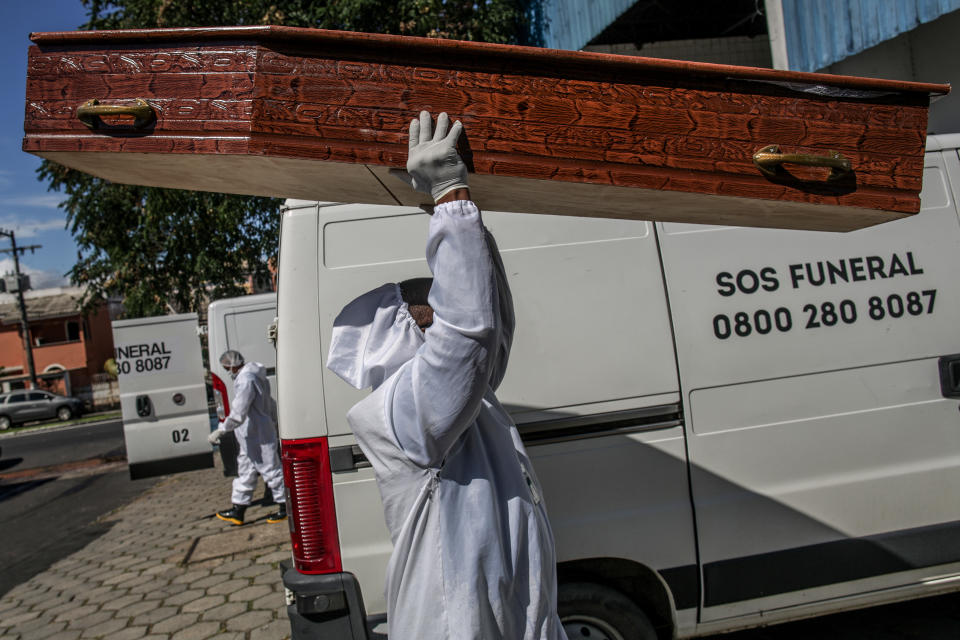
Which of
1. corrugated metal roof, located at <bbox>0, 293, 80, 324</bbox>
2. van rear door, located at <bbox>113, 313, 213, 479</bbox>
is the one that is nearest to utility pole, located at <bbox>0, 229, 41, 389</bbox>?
corrugated metal roof, located at <bbox>0, 293, 80, 324</bbox>

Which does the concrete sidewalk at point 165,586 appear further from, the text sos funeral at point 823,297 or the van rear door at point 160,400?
the text sos funeral at point 823,297

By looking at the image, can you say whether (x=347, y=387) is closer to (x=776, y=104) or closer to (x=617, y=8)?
(x=776, y=104)

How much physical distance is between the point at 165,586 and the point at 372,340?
15.8ft

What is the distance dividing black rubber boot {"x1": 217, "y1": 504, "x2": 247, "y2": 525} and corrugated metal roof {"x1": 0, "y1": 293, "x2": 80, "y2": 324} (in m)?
34.7

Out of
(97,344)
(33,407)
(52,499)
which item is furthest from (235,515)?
(97,344)

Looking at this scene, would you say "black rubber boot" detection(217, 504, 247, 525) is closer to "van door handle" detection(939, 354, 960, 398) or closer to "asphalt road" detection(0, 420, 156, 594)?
"asphalt road" detection(0, 420, 156, 594)

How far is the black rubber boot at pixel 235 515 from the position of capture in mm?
6930

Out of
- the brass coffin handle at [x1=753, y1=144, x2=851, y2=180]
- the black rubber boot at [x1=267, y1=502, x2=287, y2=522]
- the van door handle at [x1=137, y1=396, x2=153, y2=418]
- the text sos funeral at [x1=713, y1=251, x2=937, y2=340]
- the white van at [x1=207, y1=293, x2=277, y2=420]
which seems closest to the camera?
the brass coffin handle at [x1=753, y1=144, x2=851, y2=180]

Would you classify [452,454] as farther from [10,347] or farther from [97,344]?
[10,347]

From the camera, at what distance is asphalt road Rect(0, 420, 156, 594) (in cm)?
702

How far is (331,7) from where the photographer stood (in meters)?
7.57

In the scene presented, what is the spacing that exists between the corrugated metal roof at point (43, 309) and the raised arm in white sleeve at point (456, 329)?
40.9m

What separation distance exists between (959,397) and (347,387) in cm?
261

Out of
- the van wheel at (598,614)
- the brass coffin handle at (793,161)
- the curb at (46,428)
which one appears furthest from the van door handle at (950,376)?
→ the curb at (46,428)
